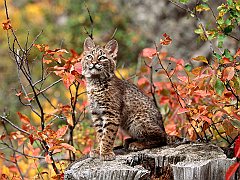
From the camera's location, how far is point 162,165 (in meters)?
3.84

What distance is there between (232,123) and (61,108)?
1501mm

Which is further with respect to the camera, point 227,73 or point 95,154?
point 95,154

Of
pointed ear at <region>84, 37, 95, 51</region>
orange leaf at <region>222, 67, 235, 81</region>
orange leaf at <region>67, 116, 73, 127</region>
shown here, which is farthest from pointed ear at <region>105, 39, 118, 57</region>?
orange leaf at <region>222, 67, 235, 81</region>

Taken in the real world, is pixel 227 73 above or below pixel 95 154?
above

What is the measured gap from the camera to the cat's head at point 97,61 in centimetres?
426

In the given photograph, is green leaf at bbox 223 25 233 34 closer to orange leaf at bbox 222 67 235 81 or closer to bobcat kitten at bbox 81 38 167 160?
orange leaf at bbox 222 67 235 81

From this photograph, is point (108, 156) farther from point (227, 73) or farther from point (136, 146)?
point (227, 73)

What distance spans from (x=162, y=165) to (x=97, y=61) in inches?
38.9

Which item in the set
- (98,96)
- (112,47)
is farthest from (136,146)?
(112,47)

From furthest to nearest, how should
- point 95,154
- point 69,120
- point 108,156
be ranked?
point 69,120
point 95,154
point 108,156

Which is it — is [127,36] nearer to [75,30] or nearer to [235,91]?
[75,30]

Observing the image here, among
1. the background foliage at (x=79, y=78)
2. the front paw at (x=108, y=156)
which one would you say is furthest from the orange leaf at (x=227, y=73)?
the front paw at (x=108, y=156)

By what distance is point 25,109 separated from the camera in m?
9.91

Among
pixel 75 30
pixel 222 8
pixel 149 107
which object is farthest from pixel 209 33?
pixel 75 30
